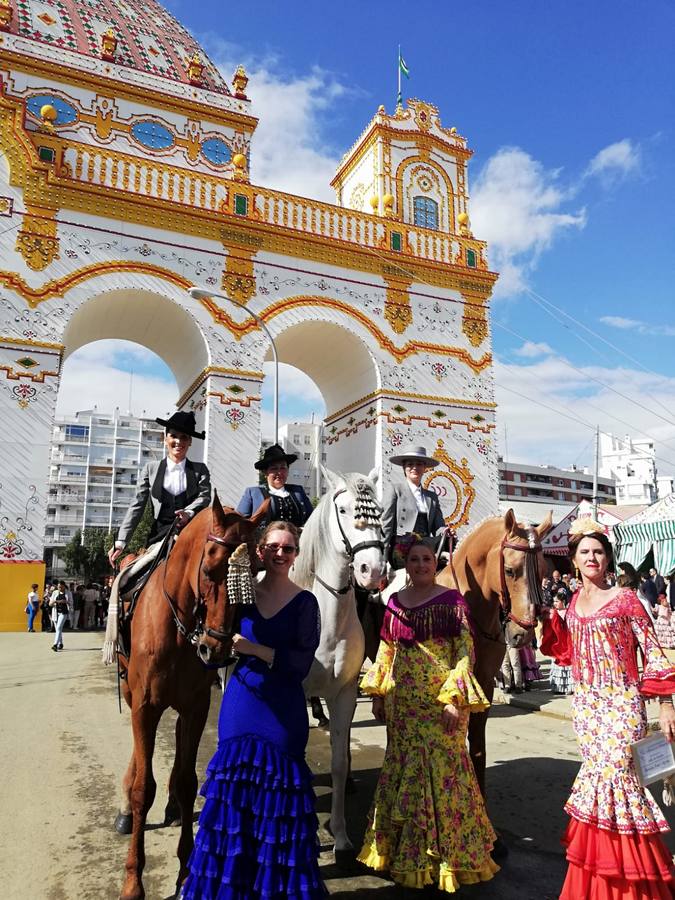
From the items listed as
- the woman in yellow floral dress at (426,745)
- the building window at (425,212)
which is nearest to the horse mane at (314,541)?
the woman in yellow floral dress at (426,745)

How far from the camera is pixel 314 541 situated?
15.0ft

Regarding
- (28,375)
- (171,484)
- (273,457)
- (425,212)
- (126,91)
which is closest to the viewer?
(171,484)

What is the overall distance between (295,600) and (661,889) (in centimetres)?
229

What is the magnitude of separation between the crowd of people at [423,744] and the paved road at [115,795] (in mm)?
507

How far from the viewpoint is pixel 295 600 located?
10.4 ft

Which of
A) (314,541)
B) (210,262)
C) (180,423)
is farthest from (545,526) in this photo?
(210,262)

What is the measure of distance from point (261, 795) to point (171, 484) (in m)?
2.95

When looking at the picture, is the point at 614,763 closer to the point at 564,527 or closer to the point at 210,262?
the point at 564,527

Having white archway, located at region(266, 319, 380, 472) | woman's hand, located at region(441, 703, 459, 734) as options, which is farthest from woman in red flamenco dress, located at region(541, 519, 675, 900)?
white archway, located at region(266, 319, 380, 472)

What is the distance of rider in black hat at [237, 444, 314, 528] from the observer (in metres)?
5.71

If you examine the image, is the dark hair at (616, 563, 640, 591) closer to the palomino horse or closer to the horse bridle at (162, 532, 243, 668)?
the palomino horse

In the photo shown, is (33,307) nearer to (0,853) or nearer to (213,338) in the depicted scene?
(213,338)

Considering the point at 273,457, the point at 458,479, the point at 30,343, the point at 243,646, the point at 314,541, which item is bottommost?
the point at 243,646

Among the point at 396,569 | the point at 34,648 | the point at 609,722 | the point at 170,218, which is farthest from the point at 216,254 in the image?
the point at 609,722
